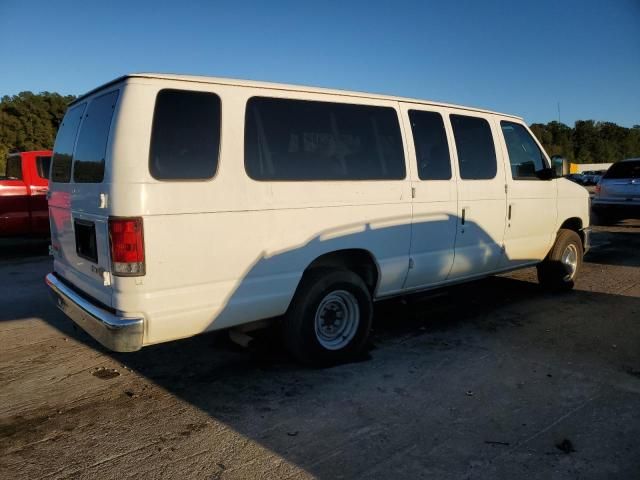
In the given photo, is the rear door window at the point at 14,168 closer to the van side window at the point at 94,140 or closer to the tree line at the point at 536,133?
the tree line at the point at 536,133

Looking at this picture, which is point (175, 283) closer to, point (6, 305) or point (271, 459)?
point (271, 459)

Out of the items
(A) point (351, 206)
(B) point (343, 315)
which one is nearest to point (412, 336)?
(B) point (343, 315)

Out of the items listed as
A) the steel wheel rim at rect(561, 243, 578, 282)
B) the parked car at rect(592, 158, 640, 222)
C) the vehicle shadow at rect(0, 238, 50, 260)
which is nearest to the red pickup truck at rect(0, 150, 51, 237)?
the vehicle shadow at rect(0, 238, 50, 260)

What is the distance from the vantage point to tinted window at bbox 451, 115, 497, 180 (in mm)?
5141

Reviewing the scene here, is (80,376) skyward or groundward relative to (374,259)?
groundward

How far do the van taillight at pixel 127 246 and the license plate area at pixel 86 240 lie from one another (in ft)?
1.19

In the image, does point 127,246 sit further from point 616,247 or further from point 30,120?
point 30,120

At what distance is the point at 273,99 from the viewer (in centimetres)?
384

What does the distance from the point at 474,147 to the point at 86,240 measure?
386 centimetres

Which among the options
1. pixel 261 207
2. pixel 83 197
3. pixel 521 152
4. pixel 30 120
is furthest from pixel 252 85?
pixel 30 120

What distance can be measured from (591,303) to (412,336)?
275 cm

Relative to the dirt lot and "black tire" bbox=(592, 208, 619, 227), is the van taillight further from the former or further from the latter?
"black tire" bbox=(592, 208, 619, 227)

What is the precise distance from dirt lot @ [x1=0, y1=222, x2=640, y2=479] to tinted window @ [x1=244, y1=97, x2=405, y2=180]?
1665 millimetres

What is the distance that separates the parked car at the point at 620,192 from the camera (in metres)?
12.3
